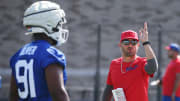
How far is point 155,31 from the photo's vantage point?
395 inches

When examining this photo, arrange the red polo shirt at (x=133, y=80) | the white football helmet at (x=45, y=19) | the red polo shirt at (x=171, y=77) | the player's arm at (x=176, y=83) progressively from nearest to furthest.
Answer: the white football helmet at (x=45, y=19), the red polo shirt at (x=133, y=80), the player's arm at (x=176, y=83), the red polo shirt at (x=171, y=77)

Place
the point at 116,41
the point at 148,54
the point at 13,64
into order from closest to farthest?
the point at 13,64, the point at 148,54, the point at 116,41

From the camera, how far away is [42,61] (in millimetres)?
2719

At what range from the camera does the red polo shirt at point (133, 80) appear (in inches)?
172

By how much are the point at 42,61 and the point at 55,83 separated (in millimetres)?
191

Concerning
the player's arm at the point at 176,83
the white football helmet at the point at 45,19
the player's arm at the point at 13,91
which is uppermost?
the white football helmet at the point at 45,19

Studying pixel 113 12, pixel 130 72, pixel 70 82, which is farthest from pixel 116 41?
pixel 130 72

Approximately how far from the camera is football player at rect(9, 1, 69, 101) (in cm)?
268

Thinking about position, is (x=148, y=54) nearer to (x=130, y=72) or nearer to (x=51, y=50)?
(x=130, y=72)

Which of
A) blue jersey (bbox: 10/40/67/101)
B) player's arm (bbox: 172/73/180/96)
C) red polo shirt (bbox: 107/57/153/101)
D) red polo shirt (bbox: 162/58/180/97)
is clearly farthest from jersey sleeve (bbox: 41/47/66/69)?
red polo shirt (bbox: 162/58/180/97)

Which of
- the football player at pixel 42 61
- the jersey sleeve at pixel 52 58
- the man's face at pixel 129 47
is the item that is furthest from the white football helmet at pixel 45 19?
the man's face at pixel 129 47

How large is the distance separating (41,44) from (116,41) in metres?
7.99

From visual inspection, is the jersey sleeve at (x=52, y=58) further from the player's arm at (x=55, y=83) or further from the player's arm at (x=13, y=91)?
the player's arm at (x=13, y=91)

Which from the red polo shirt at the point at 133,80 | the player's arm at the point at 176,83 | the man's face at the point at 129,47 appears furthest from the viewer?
the player's arm at the point at 176,83
